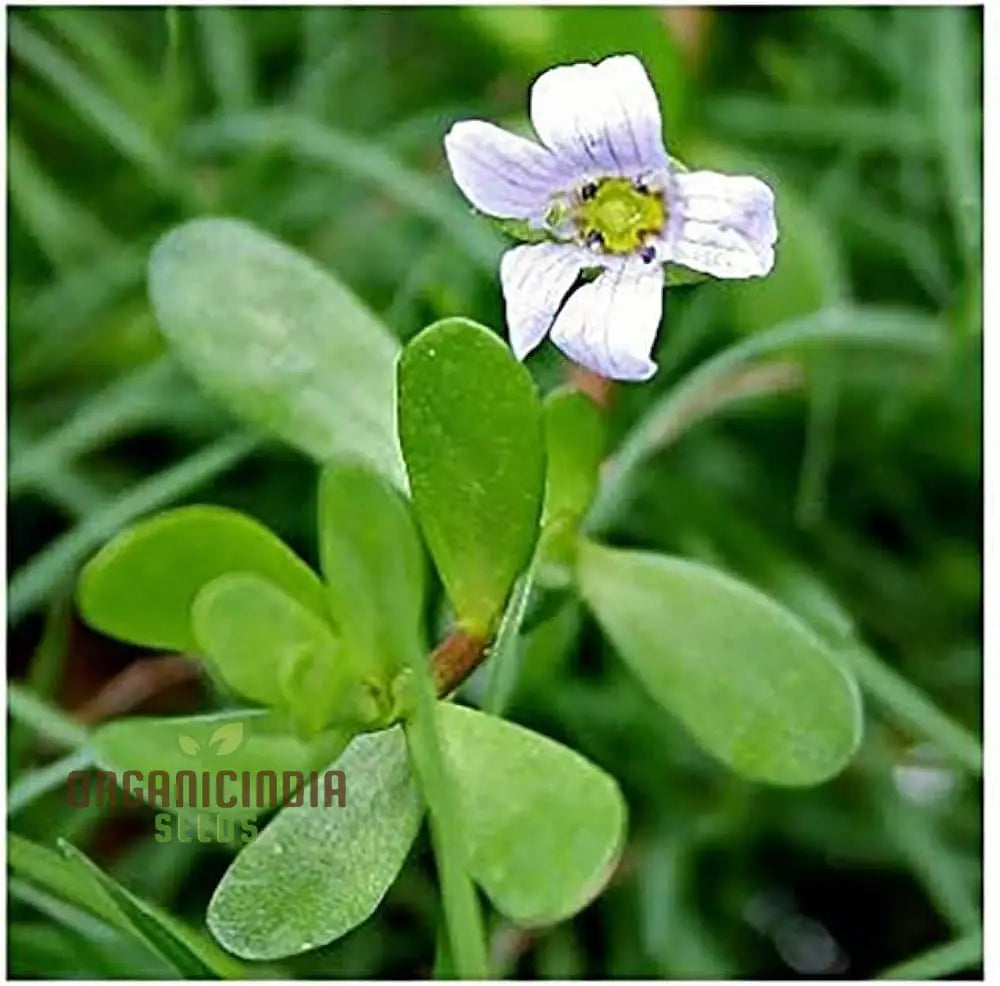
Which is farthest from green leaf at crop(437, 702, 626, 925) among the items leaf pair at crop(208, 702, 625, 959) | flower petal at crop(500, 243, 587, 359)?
flower petal at crop(500, 243, 587, 359)

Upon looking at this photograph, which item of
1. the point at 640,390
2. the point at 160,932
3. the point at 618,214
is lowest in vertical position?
the point at 640,390

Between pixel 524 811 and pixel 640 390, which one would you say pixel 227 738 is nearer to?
pixel 524 811

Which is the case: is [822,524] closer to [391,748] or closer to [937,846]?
[937,846]

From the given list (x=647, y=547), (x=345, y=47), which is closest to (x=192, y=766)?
(x=647, y=547)

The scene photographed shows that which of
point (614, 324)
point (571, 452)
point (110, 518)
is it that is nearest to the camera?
point (614, 324)

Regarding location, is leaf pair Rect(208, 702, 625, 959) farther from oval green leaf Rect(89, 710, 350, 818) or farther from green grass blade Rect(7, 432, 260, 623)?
green grass blade Rect(7, 432, 260, 623)

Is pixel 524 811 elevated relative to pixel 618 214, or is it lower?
lower

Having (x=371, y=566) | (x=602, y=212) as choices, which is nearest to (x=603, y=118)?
(x=602, y=212)
